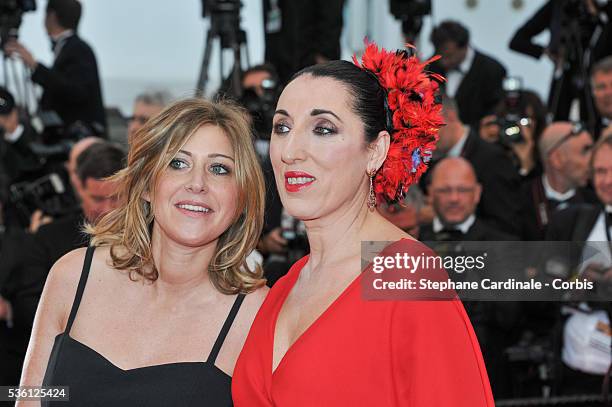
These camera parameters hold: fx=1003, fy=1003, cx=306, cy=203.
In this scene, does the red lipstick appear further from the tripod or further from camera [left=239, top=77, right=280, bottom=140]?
the tripod

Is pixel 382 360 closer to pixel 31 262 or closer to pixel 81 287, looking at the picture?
pixel 81 287

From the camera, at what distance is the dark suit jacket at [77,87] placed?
5750 mm

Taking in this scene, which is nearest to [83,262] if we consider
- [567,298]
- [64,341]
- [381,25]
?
[64,341]

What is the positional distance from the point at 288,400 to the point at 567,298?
1714 mm

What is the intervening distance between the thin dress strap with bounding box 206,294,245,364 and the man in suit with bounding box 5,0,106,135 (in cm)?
308

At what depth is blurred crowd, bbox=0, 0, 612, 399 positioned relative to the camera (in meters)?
3.97

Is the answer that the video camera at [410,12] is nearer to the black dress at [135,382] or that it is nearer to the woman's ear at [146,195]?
the woman's ear at [146,195]

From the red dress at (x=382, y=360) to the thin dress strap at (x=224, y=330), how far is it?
331 mm

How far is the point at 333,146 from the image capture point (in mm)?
2369

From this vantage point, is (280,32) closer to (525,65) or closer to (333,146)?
(525,65)

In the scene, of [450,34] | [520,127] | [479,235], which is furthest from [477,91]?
[479,235]

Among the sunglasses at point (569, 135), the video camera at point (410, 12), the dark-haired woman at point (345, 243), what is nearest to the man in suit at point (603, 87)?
the sunglasses at point (569, 135)

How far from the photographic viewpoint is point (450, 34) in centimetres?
601

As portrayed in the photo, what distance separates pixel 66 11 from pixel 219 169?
138 inches
